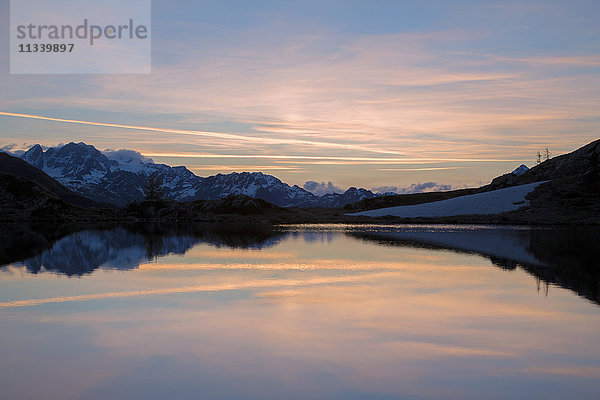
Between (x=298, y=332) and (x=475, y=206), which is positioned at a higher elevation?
(x=475, y=206)

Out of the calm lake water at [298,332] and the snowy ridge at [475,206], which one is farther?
the snowy ridge at [475,206]

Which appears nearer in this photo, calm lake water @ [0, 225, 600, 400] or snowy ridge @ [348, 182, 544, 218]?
calm lake water @ [0, 225, 600, 400]

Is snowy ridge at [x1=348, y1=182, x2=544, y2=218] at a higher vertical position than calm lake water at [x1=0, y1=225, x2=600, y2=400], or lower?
higher

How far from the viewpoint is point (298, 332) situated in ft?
54.1

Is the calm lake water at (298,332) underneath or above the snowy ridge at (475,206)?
underneath

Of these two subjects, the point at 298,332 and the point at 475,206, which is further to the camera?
the point at 475,206

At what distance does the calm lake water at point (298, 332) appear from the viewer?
460 inches

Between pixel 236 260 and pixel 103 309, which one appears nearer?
pixel 103 309

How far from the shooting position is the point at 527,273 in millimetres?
31250

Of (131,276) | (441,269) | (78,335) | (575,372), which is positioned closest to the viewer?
(575,372)

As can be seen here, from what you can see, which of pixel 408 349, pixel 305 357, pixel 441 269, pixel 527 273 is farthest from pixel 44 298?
pixel 527 273

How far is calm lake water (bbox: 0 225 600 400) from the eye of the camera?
1169cm

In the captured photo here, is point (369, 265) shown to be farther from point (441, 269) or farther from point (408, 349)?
point (408, 349)

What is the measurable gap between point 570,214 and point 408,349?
384 ft
